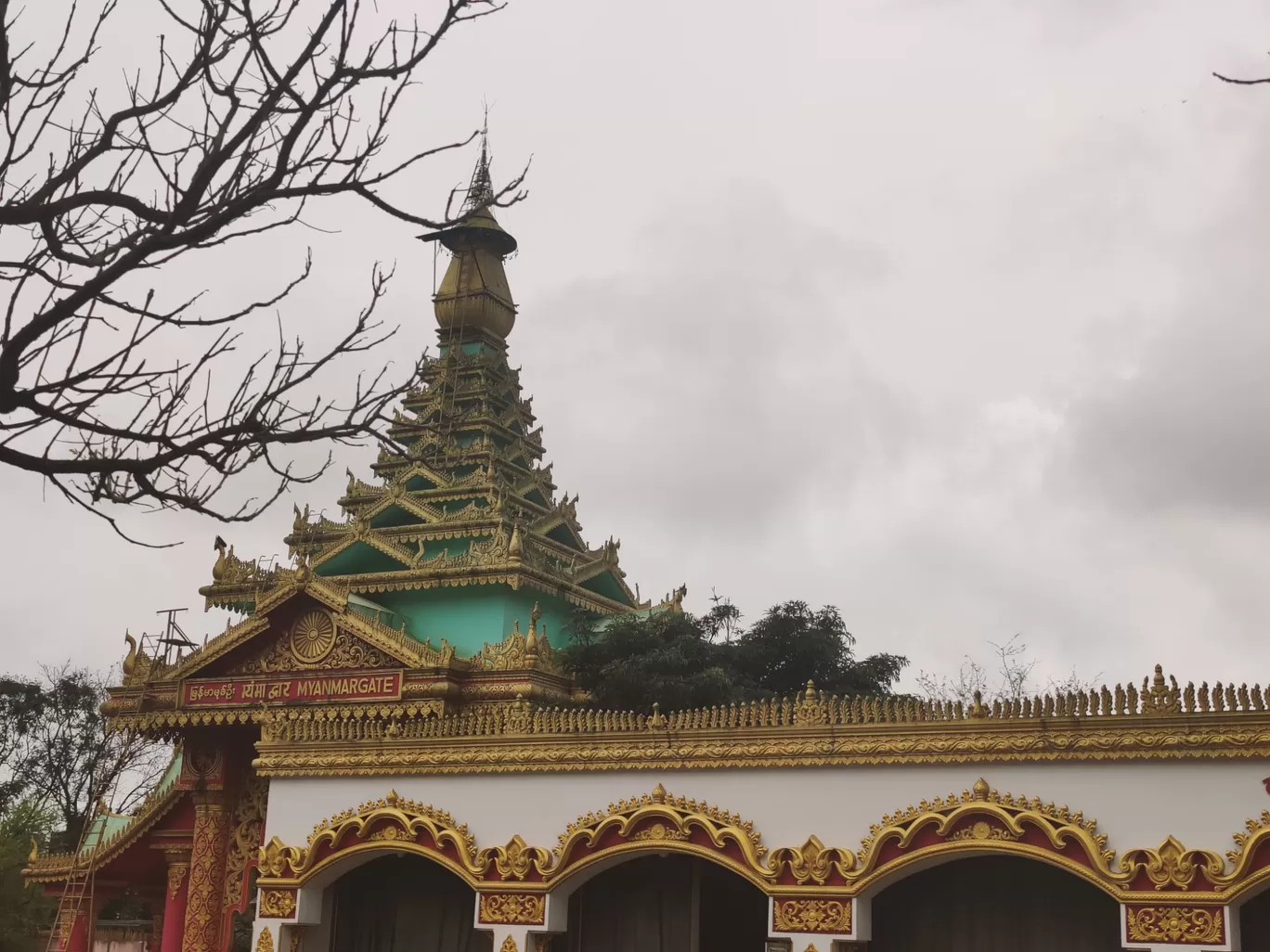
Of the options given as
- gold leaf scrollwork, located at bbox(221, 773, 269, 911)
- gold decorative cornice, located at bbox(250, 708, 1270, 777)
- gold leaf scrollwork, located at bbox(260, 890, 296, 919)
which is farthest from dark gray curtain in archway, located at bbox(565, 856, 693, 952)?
gold leaf scrollwork, located at bbox(221, 773, 269, 911)

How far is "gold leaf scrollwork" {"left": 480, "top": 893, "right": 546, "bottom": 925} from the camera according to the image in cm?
1360

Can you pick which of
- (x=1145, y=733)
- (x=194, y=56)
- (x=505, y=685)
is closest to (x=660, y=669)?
(x=505, y=685)

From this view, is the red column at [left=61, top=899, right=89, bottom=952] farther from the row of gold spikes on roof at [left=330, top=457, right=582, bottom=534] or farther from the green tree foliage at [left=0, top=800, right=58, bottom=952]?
the row of gold spikes on roof at [left=330, top=457, right=582, bottom=534]

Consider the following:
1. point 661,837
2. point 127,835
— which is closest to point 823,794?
point 661,837

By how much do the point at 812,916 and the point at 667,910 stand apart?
2.27 m

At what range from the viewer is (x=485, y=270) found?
28000mm

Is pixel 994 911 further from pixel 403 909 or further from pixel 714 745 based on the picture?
pixel 403 909

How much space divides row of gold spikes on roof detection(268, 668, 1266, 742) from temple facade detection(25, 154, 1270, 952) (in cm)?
3

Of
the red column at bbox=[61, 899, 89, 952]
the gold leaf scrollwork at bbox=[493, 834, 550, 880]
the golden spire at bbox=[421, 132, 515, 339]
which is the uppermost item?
the golden spire at bbox=[421, 132, 515, 339]

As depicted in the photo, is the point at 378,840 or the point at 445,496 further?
the point at 445,496

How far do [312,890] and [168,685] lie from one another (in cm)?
680

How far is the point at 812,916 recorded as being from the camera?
12383 mm

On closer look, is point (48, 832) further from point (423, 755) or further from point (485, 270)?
point (423, 755)

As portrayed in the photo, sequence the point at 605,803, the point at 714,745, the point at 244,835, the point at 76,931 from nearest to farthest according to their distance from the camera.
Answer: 1. the point at 714,745
2. the point at 605,803
3. the point at 244,835
4. the point at 76,931
